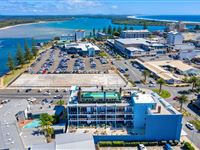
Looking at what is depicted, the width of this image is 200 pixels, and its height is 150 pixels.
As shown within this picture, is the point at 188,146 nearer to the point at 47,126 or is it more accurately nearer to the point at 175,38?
the point at 47,126

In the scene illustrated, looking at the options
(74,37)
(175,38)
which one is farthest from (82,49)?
(175,38)

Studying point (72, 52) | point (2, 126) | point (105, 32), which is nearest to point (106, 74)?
point (72, 52)

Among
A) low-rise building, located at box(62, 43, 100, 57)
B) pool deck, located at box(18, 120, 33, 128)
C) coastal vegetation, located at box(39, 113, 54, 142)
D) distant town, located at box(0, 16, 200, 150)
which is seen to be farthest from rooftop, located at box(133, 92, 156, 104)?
low-rise building, located at box(62, 43, 100, 57)

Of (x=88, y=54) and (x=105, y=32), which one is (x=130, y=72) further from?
(x=105, y=32)

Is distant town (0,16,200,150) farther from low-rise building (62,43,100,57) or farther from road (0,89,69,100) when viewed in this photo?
low-rise building (62,43,100,57)

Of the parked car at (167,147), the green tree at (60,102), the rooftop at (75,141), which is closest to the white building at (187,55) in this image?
the green tree at (60,102)
